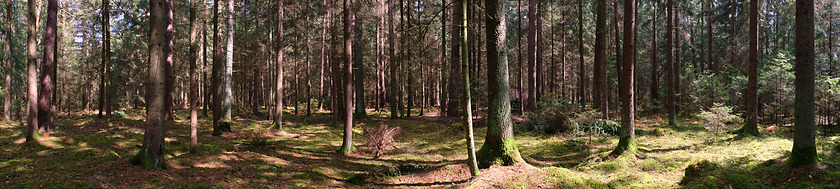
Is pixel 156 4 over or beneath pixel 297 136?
over

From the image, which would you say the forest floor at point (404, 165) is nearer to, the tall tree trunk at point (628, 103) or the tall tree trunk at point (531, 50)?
the tall tree trunk at point (628, 103)

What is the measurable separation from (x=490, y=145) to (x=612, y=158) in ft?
10.6

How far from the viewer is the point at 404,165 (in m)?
9.98

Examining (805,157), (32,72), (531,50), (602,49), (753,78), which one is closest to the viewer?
(805,157)

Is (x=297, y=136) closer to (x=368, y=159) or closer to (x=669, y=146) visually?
(x=368, y=159)

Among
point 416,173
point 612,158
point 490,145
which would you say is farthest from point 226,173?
point 612,158

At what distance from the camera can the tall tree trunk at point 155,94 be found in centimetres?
723

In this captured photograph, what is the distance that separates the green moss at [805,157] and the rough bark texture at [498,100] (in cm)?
526

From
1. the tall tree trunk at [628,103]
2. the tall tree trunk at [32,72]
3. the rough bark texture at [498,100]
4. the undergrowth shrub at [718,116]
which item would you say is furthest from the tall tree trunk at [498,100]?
the tall tree trunk at [32,72]

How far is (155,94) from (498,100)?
285 inches

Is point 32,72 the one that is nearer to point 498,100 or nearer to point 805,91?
point 498,100

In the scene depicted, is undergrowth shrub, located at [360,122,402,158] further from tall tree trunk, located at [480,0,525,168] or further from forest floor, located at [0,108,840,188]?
tall tree trunk, located at [480,0,525,168]

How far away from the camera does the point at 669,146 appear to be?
11367 mm

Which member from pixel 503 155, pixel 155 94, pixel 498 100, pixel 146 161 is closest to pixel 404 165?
pixel 503 155
